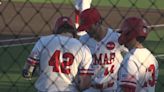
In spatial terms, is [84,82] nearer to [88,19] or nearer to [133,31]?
[88,19]

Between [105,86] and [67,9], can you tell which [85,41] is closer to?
[105,86]

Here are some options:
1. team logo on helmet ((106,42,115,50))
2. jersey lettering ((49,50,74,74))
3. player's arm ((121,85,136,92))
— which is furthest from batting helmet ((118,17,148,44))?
team logo on helmet ((106,42,115,50))

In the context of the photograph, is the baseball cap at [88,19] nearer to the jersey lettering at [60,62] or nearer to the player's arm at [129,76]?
→ the jersey lettering at [60,62]

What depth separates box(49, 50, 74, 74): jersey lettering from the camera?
496 cm

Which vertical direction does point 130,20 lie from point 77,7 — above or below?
below

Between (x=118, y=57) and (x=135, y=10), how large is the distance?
11.2 meters

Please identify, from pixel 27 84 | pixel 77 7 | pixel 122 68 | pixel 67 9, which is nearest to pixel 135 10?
pixel 67 9

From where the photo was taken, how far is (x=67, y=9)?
17.5 m

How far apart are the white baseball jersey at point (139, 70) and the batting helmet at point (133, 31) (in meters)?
0.11

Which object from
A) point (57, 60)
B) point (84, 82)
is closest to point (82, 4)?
point (84, 82)

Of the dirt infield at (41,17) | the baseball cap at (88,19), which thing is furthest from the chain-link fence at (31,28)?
the baseball cap at (88,19)

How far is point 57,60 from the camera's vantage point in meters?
4.98

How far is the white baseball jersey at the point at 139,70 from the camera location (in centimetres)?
453

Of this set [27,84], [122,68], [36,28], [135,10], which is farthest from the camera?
[135,10]
